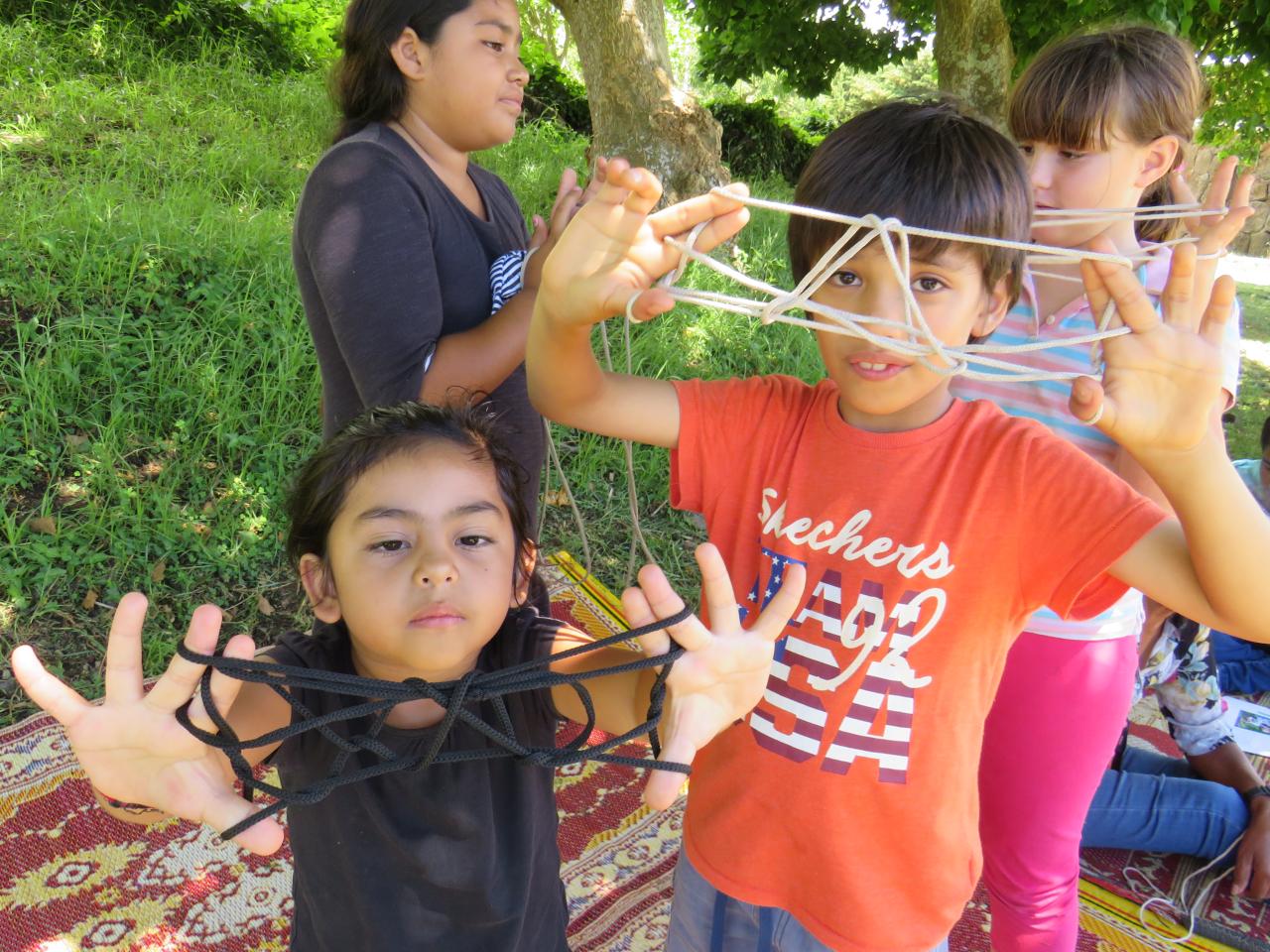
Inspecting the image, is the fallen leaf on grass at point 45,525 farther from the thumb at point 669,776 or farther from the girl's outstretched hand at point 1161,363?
the girl's outstretched hand at point 1161,363

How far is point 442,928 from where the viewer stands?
3.78 feet

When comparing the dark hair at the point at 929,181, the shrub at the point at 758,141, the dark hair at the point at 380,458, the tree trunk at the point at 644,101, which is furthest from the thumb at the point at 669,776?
the shrub at the point at 758,141

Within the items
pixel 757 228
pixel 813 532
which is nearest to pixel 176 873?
pixel 813 532

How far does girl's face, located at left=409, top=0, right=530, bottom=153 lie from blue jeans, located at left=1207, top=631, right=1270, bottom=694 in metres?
3.11

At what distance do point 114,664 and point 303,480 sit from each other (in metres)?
0.49

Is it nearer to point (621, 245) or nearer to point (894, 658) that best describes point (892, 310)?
point (621, 245)

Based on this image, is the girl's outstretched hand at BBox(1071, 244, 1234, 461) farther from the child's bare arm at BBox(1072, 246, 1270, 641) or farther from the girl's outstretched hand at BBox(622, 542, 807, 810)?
the girl's outstretched hand at BBox(622, 542, 807, 810)

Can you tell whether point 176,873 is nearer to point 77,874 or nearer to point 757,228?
point 77,874

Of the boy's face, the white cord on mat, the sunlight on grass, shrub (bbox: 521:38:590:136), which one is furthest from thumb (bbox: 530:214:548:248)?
the sunlight on grass

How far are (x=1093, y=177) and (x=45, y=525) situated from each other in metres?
3.22

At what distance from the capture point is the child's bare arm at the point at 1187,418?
3.03 feet

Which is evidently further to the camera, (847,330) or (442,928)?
(442,928)

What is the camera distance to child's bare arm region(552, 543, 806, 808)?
89 centimetres

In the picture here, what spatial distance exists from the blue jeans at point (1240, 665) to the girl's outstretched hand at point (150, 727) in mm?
3507
